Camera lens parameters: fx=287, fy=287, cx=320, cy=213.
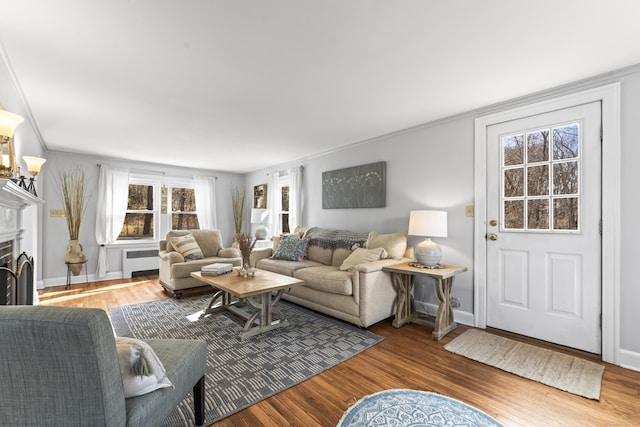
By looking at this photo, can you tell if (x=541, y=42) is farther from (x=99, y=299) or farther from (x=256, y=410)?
(x=99, y=299)

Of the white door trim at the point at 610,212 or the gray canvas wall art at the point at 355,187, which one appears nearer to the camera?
the white door trim at the point at 610,212

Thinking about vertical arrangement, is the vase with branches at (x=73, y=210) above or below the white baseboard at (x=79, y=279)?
above

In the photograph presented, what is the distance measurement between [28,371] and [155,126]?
326 cm

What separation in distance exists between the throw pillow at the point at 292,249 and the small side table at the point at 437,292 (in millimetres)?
1525

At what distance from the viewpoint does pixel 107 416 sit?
940 mm

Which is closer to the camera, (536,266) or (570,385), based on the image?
(570,385)

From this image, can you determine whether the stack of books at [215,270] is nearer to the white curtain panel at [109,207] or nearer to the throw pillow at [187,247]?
the throw pillow at [187,247]

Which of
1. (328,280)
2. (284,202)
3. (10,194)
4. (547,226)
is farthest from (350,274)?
(284,202)

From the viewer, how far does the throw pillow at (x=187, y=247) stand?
14.3 ft

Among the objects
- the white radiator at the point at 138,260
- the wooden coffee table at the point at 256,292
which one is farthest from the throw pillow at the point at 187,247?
the white radiator at the point at 138,260

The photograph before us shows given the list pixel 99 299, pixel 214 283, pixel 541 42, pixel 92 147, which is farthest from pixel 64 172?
pixel 541 42

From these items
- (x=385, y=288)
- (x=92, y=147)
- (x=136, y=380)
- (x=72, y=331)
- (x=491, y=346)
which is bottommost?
(x=491, y=346)

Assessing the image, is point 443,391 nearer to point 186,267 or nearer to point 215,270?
point 215,270

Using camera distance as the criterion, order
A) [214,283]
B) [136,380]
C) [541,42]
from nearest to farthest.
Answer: [136,380], [541,42], [214,283]
